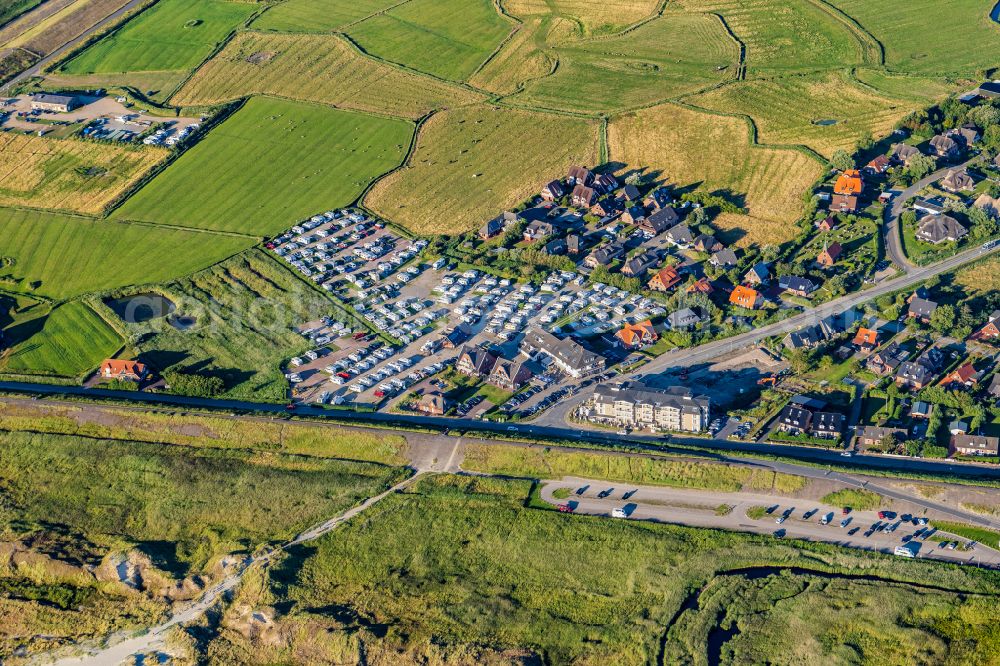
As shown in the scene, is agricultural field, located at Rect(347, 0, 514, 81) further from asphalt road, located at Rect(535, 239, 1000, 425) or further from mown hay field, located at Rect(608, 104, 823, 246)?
asphalt road, located at Rect(535, 239, 1000, 425)

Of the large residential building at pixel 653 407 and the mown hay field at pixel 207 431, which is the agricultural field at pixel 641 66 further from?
the mown hay field at pixel 207 431

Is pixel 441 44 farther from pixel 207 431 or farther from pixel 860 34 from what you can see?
pixel 207 431

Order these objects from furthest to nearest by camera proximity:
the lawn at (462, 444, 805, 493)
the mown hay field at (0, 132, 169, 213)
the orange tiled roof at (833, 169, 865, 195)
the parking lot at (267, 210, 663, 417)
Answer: the mown hay field at (0, 132, 169, 213), the orange tiled roof at (833, 169, 865, 195), the parking lot at (267, 210, 663, 417), the lawn at (462, 444, 805, 493)

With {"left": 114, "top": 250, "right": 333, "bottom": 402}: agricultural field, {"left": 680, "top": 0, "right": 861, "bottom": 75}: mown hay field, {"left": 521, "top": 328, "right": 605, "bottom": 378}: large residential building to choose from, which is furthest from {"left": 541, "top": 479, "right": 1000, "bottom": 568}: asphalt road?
{"left": 680, "top": 0, "right": 861, "bottom": 75}: mown hay field

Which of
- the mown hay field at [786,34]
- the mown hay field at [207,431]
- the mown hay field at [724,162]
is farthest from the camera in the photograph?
the mown hay field at [786,34]

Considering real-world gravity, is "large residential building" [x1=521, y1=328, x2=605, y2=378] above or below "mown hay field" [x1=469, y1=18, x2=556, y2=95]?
below

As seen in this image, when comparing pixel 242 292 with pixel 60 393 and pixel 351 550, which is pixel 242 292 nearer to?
pixel 60 393

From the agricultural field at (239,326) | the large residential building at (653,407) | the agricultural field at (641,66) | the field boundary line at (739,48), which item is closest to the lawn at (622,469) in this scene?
the large residential building at (653,407)

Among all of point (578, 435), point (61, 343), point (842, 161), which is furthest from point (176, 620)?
point (842, 161)
